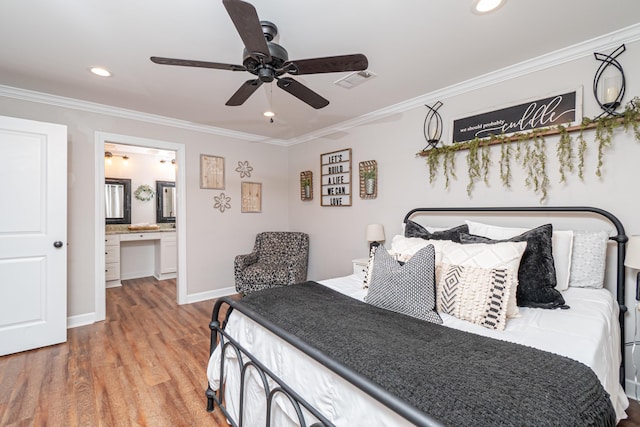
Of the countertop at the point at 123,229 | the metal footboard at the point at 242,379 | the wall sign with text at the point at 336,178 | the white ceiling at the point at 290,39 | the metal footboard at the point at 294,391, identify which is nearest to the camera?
the metal footboard at the point at 294,391

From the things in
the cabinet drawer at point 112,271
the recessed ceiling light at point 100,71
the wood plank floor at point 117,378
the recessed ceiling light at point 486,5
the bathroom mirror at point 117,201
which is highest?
the recessed ceiling light at point 486,5

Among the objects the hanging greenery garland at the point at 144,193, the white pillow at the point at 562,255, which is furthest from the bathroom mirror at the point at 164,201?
the white pillow at the point at 562,255

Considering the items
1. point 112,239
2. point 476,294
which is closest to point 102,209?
point 112,239

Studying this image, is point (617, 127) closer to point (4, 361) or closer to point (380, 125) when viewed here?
point (380, 125)

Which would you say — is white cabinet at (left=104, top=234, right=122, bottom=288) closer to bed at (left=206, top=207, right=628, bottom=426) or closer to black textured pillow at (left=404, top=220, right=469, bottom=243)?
bed at (left=206, top=207, right=628, bottom=426)

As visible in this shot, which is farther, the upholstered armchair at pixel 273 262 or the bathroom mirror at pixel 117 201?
the bathroom mirror at pixel 117 201

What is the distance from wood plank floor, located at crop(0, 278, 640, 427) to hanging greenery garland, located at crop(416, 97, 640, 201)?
1.62 metres

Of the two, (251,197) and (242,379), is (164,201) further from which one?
(242,379)

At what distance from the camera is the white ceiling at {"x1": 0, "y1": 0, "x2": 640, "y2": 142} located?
174 centimetres

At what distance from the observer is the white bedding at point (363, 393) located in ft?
3.42

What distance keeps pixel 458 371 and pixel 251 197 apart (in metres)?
3.93

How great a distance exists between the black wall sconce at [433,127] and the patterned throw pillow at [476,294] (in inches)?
63.7

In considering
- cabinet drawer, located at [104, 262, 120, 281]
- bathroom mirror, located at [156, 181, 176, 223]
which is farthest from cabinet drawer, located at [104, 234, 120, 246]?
bathroom mirror, located at [156, 181, 176, 223]

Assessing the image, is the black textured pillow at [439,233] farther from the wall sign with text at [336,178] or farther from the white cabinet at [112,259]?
the white cabinet at [112,259]
